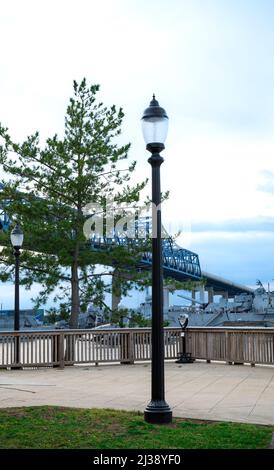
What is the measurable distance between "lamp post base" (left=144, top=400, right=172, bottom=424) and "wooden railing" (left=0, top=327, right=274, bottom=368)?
8.46 m

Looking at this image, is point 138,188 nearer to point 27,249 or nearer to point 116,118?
point 116,118

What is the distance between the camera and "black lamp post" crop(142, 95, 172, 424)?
8.52 metres

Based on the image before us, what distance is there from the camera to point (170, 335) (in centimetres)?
1916

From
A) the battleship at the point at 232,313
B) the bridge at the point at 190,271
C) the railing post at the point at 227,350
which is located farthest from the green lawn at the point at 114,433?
the bridge at the point at 190,271

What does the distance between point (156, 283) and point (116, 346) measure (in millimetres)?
9885

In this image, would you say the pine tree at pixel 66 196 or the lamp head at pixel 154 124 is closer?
the lamp head at pixel 154 124

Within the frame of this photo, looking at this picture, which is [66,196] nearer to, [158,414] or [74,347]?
[74,347]

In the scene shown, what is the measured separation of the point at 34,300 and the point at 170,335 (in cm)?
775

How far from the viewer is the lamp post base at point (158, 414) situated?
8414 mm

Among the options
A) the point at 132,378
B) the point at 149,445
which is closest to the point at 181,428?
the point at 149,445

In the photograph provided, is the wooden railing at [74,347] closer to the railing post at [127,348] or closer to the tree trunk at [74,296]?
the railing post at [127,348]

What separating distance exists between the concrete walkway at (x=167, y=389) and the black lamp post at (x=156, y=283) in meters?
0.84
